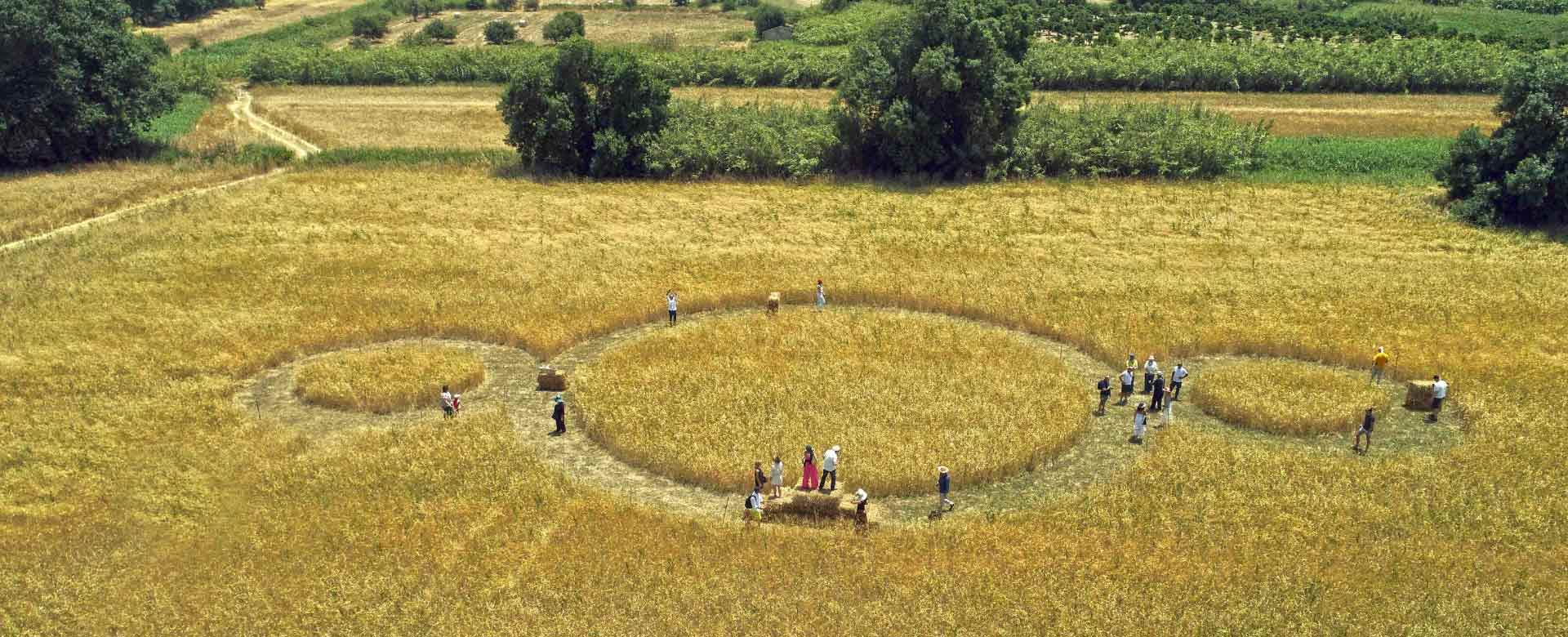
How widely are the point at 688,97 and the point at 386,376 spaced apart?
162 ft

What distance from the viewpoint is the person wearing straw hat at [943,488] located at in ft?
91.9

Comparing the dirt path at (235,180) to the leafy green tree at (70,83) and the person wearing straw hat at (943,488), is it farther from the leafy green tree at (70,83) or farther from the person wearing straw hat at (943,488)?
the person wearing straw hat at (943,488)

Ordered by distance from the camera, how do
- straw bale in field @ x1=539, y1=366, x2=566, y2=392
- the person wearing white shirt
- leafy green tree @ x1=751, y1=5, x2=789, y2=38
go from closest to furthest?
the person wearing white shirt < straw bale in field @ x1=539, y1=366, x2=566, y2=392 < leafy green tree @ x1=751, y1=5, x2=789, y2=38

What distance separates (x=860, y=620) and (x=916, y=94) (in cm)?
4387

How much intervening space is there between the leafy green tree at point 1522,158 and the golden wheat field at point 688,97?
19.2 meters

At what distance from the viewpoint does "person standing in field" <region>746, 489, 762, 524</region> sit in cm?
2778

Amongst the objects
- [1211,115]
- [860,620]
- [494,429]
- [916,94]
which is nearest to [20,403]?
[494,429]

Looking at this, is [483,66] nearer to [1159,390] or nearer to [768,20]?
[768,20]

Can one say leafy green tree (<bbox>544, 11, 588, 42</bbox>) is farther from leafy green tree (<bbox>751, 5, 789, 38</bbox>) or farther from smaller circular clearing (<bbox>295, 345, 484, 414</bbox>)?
smaller circular clearing (<bbox>295, 345, 484, 414</bbox>)

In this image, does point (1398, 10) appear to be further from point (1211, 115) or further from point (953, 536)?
point (953, 536)

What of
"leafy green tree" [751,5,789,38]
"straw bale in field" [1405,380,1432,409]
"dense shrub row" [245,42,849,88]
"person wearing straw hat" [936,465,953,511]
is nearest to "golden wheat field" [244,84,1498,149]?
"dense shrub row" [245,42,849,88]

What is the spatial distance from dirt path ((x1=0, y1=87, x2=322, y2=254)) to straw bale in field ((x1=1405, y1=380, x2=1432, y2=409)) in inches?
2197

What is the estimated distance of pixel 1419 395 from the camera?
34031 mm

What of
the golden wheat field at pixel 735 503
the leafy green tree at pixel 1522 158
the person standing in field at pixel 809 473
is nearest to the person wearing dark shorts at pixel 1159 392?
the golden wheat field at pixel 735 503
